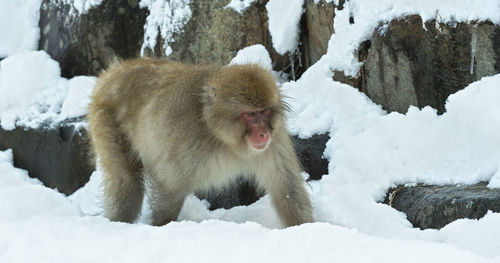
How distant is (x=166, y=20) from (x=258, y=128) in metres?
3.26

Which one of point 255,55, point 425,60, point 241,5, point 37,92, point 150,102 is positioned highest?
point 241,5

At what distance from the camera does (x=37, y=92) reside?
22.9 feet

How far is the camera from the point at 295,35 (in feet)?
19.0

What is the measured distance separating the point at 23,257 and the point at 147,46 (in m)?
4.21

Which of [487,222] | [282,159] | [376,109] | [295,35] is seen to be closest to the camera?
[487,222]

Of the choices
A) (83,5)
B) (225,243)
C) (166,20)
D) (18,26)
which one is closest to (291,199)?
(225,243)

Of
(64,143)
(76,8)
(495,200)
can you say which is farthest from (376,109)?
(76,8)

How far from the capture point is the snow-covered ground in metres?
2.44

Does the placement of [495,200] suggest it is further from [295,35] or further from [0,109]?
[0,109]

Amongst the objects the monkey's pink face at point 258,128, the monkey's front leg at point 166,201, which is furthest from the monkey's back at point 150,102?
the monkey's pink face at point 258,128

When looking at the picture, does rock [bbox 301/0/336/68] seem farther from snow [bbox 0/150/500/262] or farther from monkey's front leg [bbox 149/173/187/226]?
snow [bbox 0/150/500/262]

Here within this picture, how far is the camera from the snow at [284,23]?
5.74 metres

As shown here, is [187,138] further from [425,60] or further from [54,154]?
[54,154]

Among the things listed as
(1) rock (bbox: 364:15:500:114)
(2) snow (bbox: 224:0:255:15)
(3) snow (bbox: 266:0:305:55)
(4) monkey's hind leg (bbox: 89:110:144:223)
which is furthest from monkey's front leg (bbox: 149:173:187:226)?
(2) snow (bbox: 224:0:255:15)
